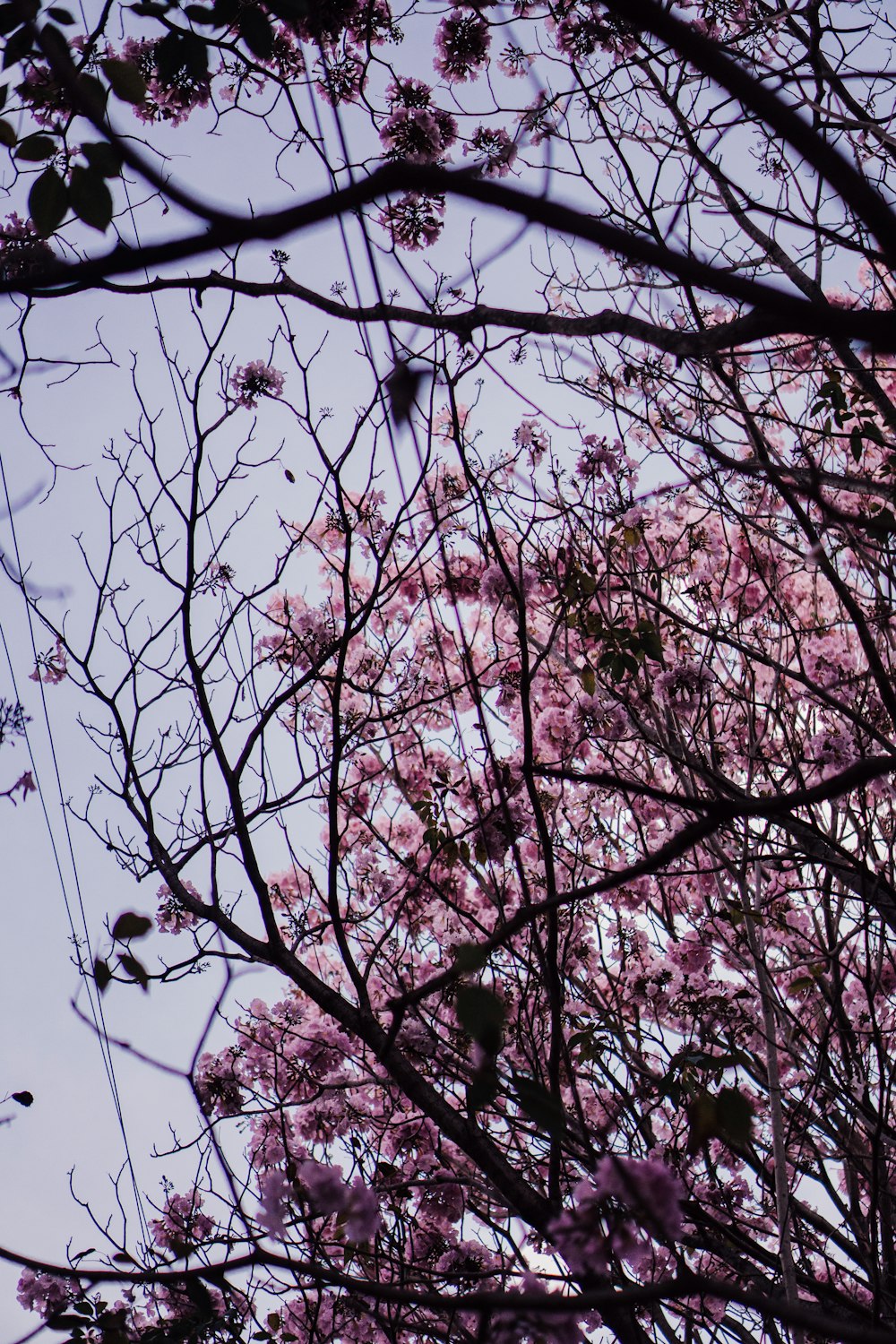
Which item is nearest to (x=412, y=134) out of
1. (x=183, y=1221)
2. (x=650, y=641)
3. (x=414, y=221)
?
(x=414, y=221)

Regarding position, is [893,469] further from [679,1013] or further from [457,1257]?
[457,1257]

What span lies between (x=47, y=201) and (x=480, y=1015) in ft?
4.43

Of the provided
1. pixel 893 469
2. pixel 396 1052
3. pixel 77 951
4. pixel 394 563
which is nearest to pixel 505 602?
pixel 394 563

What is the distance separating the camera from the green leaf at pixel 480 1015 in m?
0.95

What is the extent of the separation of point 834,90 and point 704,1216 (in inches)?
163

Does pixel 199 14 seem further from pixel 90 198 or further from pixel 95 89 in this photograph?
pixel 90 198

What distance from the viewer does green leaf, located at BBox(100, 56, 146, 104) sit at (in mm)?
1678

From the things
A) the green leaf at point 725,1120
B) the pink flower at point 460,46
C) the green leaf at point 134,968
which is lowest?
the green leaf at point 725,1120

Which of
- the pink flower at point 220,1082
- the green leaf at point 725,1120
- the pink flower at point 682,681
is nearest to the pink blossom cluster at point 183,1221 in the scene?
the pink flower at point 220,1082

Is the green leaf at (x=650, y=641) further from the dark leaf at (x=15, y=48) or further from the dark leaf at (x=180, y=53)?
the dark leaf at (x=15, y=48)

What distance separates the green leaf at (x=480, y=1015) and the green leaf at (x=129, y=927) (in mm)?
519

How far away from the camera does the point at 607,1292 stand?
0.88 metres

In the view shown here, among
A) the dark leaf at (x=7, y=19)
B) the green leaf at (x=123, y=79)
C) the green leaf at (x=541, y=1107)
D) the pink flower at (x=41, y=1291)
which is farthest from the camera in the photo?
the pink flower at (x=41, y=1291)

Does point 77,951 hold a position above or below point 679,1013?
above
